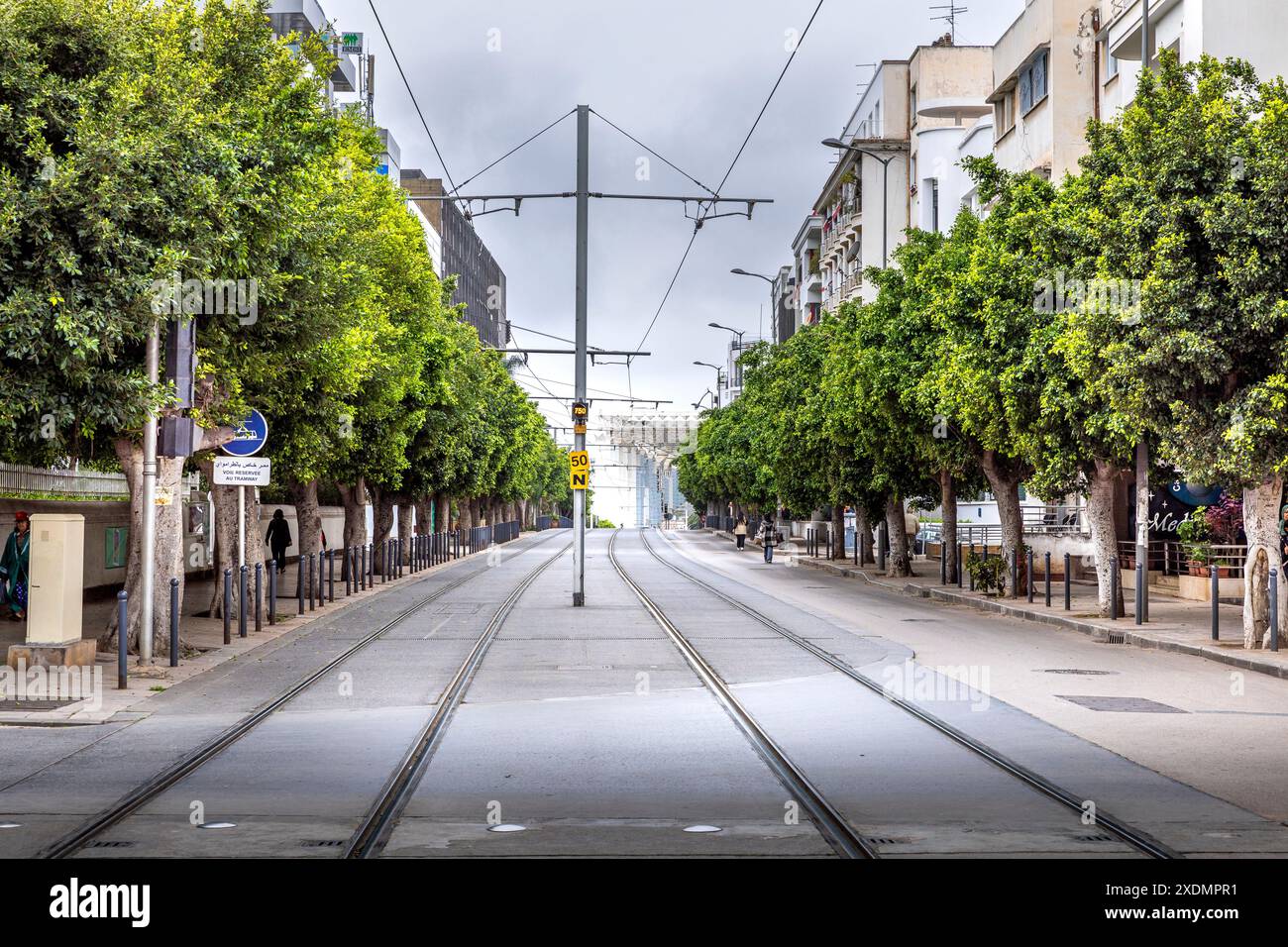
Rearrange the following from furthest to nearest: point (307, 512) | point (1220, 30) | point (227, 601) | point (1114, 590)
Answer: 1. point (307, 512)
2. point (1220, 30)
3. point (1114, 590)
4. point (227, 601)

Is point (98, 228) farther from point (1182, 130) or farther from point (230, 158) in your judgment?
point (1182, 130)

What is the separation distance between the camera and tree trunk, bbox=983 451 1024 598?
31547 mm

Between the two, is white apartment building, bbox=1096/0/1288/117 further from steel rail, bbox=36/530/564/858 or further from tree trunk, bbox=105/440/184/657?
steel rail, bbox=36/530/564/858

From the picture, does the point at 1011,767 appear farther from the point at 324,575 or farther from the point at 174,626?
the point at 324,575

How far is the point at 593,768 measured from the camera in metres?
10.2

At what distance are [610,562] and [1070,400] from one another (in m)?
31.8

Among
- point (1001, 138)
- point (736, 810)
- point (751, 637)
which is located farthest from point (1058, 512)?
point (736, 810)

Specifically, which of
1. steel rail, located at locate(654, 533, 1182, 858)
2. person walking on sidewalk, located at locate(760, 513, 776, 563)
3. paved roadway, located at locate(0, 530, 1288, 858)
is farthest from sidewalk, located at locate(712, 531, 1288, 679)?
person walking on sidewalk, located at locate(760, 513, 776, 563)

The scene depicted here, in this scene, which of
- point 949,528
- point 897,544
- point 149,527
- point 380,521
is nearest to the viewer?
point 149,527

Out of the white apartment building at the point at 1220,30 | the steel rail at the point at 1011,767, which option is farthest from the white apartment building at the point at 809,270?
the steel rail at the point at 1011,767

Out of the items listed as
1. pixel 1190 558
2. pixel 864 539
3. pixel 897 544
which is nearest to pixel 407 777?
pixel 1190 558

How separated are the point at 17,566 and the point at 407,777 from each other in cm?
1613

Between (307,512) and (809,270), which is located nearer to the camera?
(307,512)

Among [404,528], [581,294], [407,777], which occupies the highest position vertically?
[581,294]
